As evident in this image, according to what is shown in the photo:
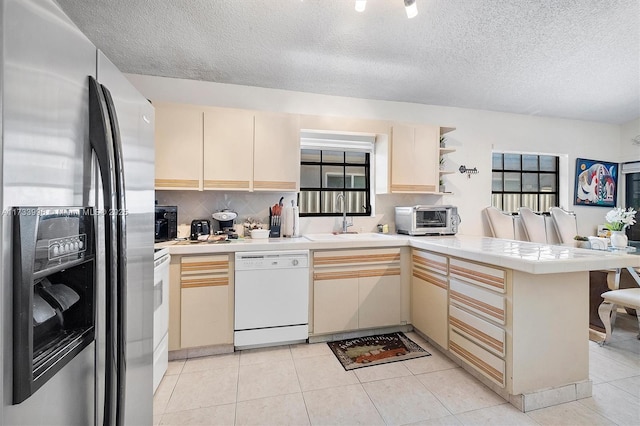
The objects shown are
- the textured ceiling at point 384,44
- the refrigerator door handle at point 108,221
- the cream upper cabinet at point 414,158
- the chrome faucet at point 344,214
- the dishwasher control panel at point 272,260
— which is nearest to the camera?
the refrigerator door handle at point 108,221

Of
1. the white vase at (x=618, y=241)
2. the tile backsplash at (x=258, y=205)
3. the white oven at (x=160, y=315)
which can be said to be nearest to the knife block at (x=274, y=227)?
the tile backsplash at (x=258, y=205)

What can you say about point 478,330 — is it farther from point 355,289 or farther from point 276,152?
point 276,152

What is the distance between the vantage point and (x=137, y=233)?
106 cm

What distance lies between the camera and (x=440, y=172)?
3.41 metres

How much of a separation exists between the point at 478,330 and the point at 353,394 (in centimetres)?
97

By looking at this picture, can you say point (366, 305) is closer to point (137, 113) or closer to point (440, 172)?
point (440, 172)

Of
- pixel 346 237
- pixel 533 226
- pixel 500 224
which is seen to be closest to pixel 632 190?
pixel 533 226

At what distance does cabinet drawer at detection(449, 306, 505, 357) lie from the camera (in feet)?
6.15

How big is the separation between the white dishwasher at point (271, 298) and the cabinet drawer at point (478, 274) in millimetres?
1211

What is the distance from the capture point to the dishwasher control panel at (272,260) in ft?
8.04

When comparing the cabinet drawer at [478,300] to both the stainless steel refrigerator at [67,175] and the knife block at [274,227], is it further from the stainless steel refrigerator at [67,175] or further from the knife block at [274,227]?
the stainless steel refrigerator at [67,175]

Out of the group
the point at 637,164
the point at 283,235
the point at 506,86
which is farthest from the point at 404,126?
the point at 637,164

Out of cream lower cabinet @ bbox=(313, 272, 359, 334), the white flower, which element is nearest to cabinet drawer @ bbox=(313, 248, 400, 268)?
cream lower cabinet @ bbox=(313, 272, 359, 334)

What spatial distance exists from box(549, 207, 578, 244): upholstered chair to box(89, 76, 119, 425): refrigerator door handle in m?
4.97
